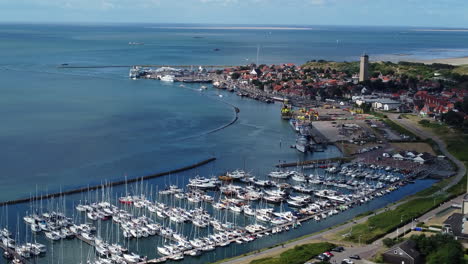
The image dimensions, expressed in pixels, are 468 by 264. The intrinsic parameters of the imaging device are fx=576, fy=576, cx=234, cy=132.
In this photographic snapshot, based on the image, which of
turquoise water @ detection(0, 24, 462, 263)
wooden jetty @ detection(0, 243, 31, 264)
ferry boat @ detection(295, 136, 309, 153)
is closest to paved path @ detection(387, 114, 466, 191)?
turquoise water @ detection(0, 24, 462, 263)

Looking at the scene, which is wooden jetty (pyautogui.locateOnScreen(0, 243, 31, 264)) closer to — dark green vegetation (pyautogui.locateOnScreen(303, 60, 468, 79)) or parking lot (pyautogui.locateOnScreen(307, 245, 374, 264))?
parking lot (pyautogui.locateOnScreen(307, 245, 374, 264))

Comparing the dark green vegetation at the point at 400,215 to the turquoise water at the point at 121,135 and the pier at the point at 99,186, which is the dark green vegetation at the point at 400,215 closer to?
the turquoise water at the point at 121,135

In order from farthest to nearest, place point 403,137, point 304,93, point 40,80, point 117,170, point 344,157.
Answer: point 40,80
point 304,93
point 403,137
point 344,157
point 117,170

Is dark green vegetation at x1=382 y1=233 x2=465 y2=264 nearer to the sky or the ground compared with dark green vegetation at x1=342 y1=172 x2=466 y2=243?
nearer to the sky

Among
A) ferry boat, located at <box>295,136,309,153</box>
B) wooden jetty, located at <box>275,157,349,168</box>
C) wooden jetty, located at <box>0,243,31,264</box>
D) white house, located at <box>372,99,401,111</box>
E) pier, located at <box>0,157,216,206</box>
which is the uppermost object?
white house, located at <box>372,99,401,111</box>

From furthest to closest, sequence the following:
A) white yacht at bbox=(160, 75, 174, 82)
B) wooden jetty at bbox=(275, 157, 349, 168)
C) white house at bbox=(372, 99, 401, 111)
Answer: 1. white yacht at bbox=(160, 75, 174, 82)
2. white house at bbox=(372, 99, 401, 111)
3. wooden jetty at bbox=(275, 157, 349, 168)

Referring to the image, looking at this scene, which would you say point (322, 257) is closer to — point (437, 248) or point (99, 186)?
point (437, 248)

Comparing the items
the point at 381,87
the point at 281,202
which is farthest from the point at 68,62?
the point at 281,202

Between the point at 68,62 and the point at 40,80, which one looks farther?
the point at 68,62

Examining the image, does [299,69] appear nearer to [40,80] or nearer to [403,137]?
[40,80]
